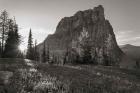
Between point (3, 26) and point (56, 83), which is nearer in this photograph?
point (56, 83)

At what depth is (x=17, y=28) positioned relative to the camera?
65.2 m

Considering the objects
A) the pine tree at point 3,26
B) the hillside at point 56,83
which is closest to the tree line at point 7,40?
the pine tree at point 3,26

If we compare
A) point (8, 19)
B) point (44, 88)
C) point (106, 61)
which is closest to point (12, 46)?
point (8, 19)

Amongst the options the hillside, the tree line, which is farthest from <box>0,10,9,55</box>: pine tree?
the hillside

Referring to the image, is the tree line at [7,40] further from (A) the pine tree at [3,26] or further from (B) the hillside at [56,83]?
(B) the hillside at [56,83]

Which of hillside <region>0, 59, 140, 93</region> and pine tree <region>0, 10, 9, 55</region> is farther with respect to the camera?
pine tree <region>0, 10, 9, 55</region>

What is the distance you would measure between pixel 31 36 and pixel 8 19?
3260 cm

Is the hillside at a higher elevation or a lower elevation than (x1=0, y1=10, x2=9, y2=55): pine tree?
lower

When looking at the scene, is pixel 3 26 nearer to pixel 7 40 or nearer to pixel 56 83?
pixel 7 40

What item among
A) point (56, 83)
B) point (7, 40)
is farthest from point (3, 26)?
point (56, 83)

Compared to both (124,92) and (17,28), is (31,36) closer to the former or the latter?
(17,28)

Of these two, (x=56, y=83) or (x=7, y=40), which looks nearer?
(x=56, y=83)

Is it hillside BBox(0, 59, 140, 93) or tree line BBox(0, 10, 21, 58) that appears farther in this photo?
tree line BBox(0, 10, 21, 58)

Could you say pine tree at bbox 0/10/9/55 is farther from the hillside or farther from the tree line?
the hillside
